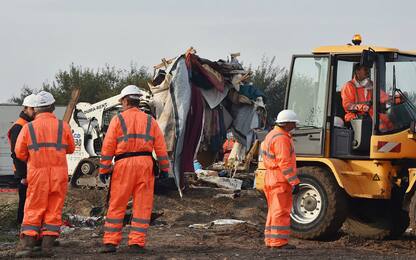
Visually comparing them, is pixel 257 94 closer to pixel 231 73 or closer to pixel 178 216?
pixel 231 73

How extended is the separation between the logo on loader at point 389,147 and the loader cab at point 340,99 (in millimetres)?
115

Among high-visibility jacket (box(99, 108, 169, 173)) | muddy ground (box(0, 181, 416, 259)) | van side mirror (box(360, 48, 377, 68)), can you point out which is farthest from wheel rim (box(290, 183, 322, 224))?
high-visibility jacket (box(99, 108, 169, 173))

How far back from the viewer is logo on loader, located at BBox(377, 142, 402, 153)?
36.9 ft

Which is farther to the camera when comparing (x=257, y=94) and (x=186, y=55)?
(x=257, y=94)

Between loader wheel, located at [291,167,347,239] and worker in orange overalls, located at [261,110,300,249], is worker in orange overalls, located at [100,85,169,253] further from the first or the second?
loader wheel, located at [291,167,347,239]

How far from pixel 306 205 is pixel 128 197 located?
115 inches

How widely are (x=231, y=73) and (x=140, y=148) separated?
8964 millimetres

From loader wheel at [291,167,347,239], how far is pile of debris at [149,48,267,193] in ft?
17.3

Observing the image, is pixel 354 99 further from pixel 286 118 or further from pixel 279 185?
pixel 279 185

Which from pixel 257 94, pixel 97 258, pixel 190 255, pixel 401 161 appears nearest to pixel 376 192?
pixel 401 161

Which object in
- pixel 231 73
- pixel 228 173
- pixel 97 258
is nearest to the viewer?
pixel 97 258

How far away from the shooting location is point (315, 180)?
38.5 feet

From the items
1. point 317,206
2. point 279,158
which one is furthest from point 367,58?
point 317,206

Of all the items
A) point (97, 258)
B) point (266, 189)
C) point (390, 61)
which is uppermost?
point (390, 61)
